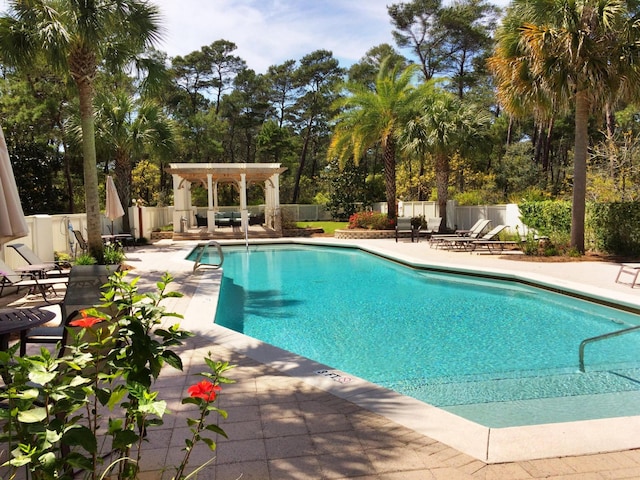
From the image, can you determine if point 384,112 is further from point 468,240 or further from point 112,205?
point 112,205

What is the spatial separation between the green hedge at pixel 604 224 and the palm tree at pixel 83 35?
12479mm

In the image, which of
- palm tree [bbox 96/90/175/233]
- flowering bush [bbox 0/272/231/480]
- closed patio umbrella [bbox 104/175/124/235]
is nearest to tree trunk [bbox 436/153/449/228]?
palm tree [bbox 96/90/175/233]

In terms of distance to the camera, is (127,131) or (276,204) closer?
(127,131)

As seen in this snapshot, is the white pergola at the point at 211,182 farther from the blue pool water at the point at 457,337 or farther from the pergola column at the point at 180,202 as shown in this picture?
the blue pool water at the point at 457,337

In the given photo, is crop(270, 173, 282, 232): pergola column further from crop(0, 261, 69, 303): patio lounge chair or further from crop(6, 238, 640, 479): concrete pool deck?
crop(6, 238, 640, 479): concrete pool deck

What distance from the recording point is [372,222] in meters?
22.4

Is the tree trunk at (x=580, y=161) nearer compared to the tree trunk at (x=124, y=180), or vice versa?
the tree trunk at (x=580, y=161)

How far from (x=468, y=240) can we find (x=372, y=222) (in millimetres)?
7150

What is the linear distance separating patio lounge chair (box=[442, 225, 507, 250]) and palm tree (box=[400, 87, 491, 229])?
4.32 meters

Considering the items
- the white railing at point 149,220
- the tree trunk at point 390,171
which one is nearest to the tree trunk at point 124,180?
the white railing at point 149,220

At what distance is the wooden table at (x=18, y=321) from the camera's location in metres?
3.61

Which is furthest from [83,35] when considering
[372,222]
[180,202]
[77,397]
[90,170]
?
[180,202]

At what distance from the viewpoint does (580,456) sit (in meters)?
3.02

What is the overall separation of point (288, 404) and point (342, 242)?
1620 centimetres
